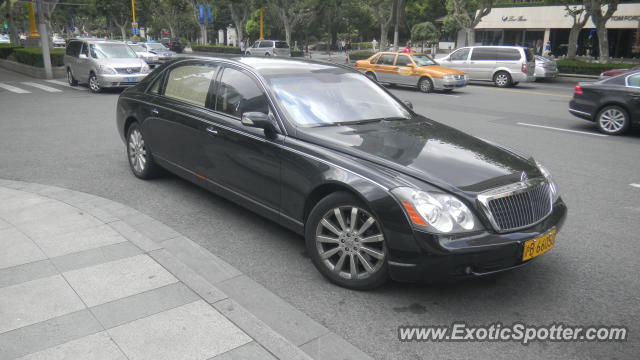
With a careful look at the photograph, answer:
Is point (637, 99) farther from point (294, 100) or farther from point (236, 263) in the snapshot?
point (236, 263)

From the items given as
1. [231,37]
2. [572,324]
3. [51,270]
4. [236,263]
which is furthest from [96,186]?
Result: [231,37]

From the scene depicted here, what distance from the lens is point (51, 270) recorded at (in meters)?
3.92

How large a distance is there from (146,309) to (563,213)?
3.18 meters

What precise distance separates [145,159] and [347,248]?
142 inches

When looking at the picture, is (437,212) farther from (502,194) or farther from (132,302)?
(132,302)

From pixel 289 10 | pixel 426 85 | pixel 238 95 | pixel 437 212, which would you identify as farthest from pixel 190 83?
pixel 289 10

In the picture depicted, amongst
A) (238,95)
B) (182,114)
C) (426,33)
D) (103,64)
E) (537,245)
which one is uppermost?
(426,33)

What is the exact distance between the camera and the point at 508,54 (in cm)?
2169

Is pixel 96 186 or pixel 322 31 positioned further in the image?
pixel 322 31

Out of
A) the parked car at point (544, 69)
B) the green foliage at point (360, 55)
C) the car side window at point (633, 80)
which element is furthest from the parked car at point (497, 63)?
the green foliage at point (360, 55)


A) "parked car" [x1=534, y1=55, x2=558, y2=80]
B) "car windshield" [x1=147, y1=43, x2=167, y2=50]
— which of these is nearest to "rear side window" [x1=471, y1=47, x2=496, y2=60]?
"parked car" [x1=534, y1=55, x2=558, y2=80]

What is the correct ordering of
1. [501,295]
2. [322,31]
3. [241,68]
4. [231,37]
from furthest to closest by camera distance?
[231,37] → [322,31] → [241,68] → [501,295]

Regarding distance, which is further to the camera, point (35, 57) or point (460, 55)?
point (460, 55)

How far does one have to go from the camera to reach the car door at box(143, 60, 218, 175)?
17.3 feet
